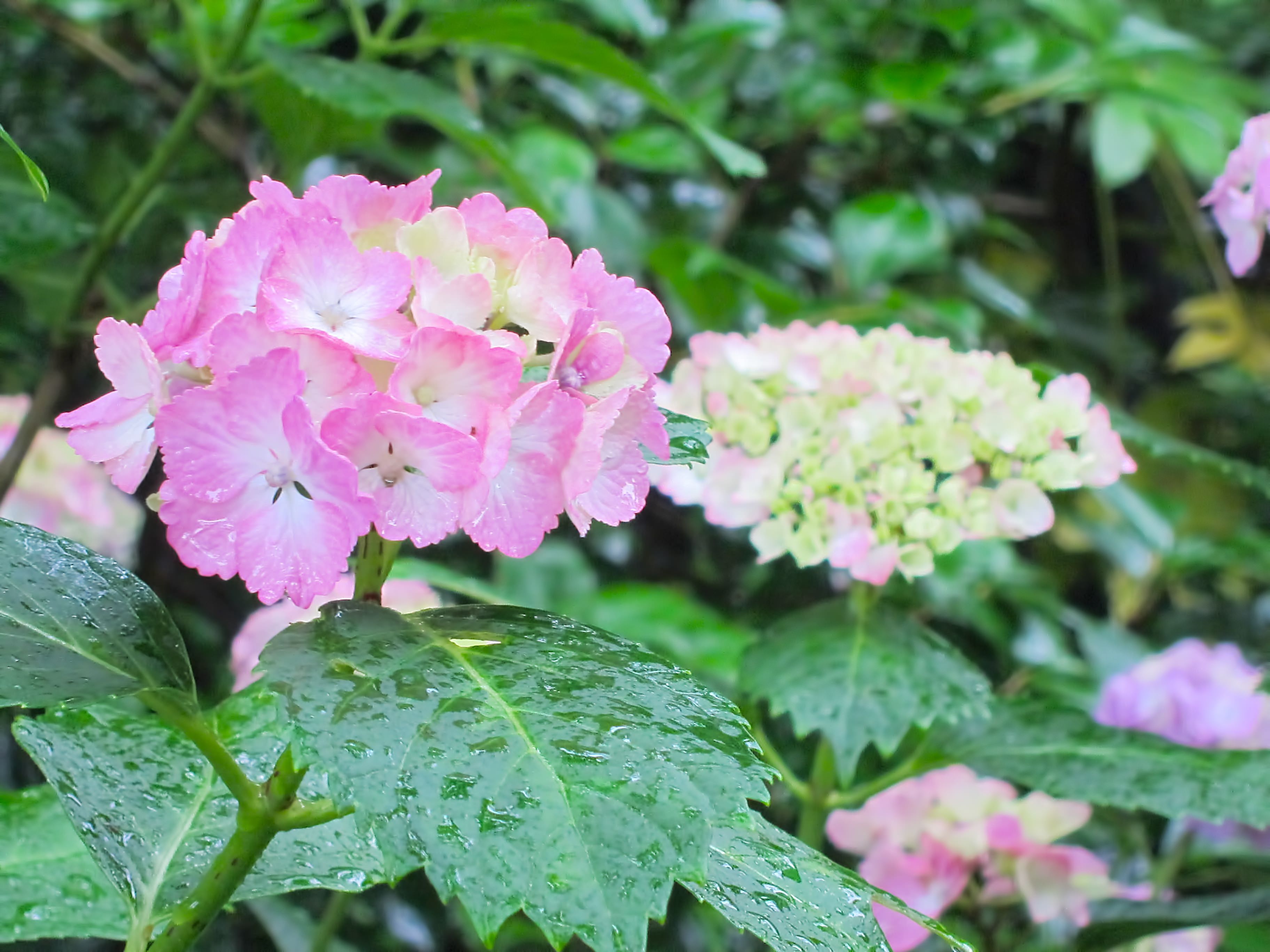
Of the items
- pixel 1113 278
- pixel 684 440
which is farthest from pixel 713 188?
pixel 684 440

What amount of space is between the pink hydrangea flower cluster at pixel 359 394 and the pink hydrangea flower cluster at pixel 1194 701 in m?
0.63

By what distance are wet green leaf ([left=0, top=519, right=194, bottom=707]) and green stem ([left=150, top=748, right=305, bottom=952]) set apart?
52mm

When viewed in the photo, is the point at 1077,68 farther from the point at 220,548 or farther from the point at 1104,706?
the point at 220,548

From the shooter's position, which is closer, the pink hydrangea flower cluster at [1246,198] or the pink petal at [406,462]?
the pink petal at [406,462]

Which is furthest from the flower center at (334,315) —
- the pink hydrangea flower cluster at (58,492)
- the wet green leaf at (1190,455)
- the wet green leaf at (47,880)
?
the pink hydrangea flower cluster at (58,492)

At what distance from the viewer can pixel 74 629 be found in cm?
38

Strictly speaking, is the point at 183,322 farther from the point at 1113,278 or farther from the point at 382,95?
the point at 1113,278

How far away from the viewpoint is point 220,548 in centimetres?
36

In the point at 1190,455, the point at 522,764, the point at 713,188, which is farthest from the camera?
the point at 713,188

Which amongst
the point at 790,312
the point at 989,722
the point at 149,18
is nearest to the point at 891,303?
the point at 790,312

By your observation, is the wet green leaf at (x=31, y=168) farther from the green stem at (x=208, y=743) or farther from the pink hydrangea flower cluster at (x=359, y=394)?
the green stem at (x=208, y=743)

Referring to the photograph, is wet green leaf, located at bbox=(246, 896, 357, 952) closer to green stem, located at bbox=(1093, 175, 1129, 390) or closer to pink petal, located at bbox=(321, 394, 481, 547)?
pink petal, located at bbox=(321, 394, 481, 547)

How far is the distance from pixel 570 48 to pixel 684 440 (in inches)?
17.6

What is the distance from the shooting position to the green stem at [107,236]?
2.62 feet
